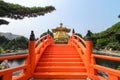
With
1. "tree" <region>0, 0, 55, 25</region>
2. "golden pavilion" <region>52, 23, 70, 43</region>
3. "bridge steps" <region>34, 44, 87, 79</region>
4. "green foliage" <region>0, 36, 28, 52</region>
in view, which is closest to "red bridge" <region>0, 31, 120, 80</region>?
"bridge steps" <region>34, 44, 87, 79</region>

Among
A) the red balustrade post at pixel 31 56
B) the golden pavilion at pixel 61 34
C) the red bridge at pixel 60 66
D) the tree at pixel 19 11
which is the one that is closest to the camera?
the red bridge at pixel 60 66

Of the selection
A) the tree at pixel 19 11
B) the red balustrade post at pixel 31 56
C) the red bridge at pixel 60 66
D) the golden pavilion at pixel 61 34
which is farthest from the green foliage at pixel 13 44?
the red balustrade post at pixel 31 56

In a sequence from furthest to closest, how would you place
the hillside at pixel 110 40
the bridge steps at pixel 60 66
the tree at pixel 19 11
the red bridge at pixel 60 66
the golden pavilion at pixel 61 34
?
the golden pavilion at pixel 61 34
the hillside at pixel 110 40
the tree at pixel 19 11
the bridge steps at pixel 60 66
the red bridge at pixel 60 66

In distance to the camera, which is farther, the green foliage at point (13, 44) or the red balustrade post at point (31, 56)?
the green foliage at point (13, 44)

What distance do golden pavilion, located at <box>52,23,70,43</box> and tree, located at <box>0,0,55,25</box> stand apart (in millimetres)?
5941

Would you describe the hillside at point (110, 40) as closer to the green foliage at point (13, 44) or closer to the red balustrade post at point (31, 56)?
the green foliage at point (13, 44)

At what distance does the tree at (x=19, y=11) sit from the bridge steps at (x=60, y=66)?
22.2 ft

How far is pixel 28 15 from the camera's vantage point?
1914cm

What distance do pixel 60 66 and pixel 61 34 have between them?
16.2m

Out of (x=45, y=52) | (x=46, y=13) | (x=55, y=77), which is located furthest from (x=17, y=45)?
(x=55, y=77)

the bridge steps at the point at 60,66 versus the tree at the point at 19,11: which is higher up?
the tree at the point at 19,11

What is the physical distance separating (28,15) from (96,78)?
40.9 ft

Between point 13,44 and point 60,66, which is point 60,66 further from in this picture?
point 13,44

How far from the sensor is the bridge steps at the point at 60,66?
882 cm
